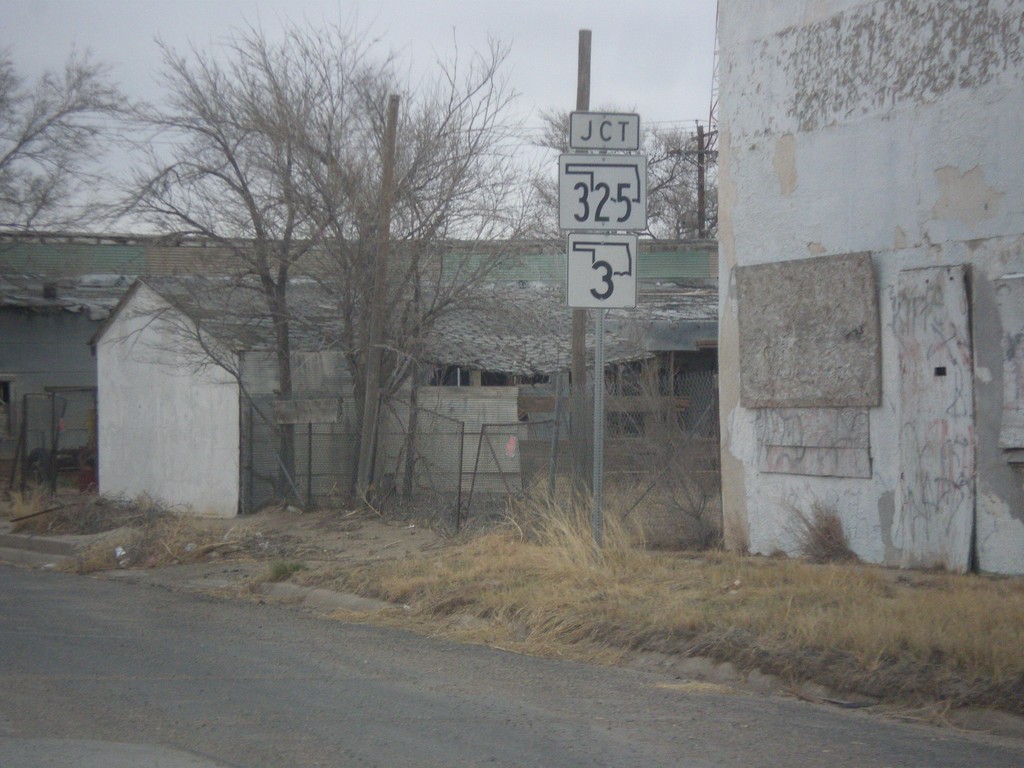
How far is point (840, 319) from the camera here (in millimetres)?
9711

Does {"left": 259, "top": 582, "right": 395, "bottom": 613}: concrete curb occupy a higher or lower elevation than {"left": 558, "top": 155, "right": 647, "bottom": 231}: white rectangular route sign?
lower

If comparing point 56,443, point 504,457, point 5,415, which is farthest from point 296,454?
point 5,415

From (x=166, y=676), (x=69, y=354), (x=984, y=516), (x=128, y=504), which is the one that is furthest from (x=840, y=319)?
(x=69, y=354)

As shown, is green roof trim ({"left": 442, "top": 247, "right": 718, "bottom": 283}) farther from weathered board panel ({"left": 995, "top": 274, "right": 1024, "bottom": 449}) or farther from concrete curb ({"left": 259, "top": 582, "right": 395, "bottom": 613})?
weathered board panel ({"left": 995, "top": 274, "right": 1024, "bottom": 449})

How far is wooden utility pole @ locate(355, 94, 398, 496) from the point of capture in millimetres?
14578

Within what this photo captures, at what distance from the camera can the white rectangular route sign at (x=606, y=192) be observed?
960cm

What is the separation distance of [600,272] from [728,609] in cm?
331

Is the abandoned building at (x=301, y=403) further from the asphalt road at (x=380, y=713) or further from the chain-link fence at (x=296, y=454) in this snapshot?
the asphalt road at (x=380, y=713)

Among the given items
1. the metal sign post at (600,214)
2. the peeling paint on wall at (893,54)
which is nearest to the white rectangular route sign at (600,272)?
the metal sign post at (600,214)

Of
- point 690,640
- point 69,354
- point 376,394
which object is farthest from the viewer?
point 69,354

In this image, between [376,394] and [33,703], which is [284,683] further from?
[376,394]

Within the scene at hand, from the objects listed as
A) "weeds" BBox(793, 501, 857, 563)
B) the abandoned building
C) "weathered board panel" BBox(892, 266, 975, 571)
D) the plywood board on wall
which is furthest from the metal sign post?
the abandoned building

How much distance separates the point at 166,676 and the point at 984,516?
21.3 ft

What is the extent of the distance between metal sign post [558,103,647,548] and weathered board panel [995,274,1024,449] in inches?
122
